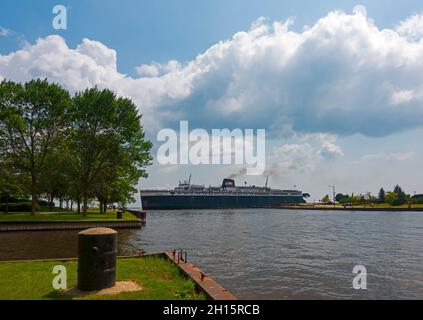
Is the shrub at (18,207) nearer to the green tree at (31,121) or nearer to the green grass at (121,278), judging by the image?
the green tree at (31,121)

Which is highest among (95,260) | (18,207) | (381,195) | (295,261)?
(95,260)

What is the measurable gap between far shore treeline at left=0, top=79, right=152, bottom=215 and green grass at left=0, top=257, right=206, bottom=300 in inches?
1405

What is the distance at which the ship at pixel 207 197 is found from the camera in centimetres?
16800

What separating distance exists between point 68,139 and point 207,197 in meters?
130

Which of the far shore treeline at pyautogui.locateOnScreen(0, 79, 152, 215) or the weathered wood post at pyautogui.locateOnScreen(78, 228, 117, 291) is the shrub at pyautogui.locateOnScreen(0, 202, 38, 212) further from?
the weathered wood post at pyautogui.locateOnScreen(78, 228, 117, 291)

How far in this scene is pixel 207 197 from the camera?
179 m

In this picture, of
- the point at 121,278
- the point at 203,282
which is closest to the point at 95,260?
the point at 121,278

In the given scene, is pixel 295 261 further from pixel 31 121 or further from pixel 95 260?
pixel 31 121

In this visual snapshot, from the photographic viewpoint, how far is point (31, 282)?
39.0 ft

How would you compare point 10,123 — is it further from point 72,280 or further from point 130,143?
point 72,280

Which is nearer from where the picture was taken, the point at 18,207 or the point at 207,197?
the point at 18,207

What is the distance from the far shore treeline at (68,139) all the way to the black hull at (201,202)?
111 metres

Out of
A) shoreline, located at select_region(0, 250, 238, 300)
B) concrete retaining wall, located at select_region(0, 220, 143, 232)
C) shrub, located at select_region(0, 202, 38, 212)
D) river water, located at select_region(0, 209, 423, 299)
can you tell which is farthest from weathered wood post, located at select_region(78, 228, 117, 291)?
shrub, located at select_region(0, 202, 38, 212)
